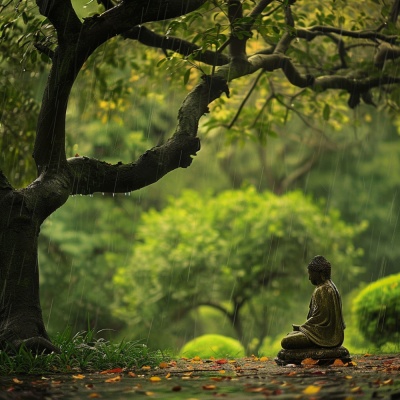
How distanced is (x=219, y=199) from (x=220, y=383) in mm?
12966

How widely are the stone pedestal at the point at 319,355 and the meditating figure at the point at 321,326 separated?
43 mm

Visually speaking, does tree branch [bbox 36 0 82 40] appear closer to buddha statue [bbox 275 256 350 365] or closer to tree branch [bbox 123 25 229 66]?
tree branch [bbox 123 25 229 66]

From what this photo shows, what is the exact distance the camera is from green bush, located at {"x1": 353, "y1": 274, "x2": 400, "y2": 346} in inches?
507

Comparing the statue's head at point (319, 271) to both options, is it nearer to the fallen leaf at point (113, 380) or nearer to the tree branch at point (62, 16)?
the fallen leaf at point (113, 380)

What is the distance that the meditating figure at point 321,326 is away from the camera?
26.6 ft

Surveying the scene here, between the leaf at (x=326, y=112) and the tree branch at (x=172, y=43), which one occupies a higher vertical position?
the tree branch at (x=172, y=43)

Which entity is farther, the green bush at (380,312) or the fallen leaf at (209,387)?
the green bush at (380,312)

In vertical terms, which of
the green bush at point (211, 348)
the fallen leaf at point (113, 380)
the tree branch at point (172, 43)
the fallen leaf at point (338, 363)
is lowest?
the green bush at point (211, 348)

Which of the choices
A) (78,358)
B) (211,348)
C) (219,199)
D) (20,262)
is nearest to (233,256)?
(219,199)

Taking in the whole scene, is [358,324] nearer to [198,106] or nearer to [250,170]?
[198,106]

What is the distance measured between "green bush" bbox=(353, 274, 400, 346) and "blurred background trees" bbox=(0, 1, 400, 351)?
3.02 metres

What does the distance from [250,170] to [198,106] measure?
61.9 feet

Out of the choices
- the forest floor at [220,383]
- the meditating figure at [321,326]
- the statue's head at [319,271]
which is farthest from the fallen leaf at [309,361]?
the statue's head at [319,271]

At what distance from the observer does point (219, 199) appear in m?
19.3
